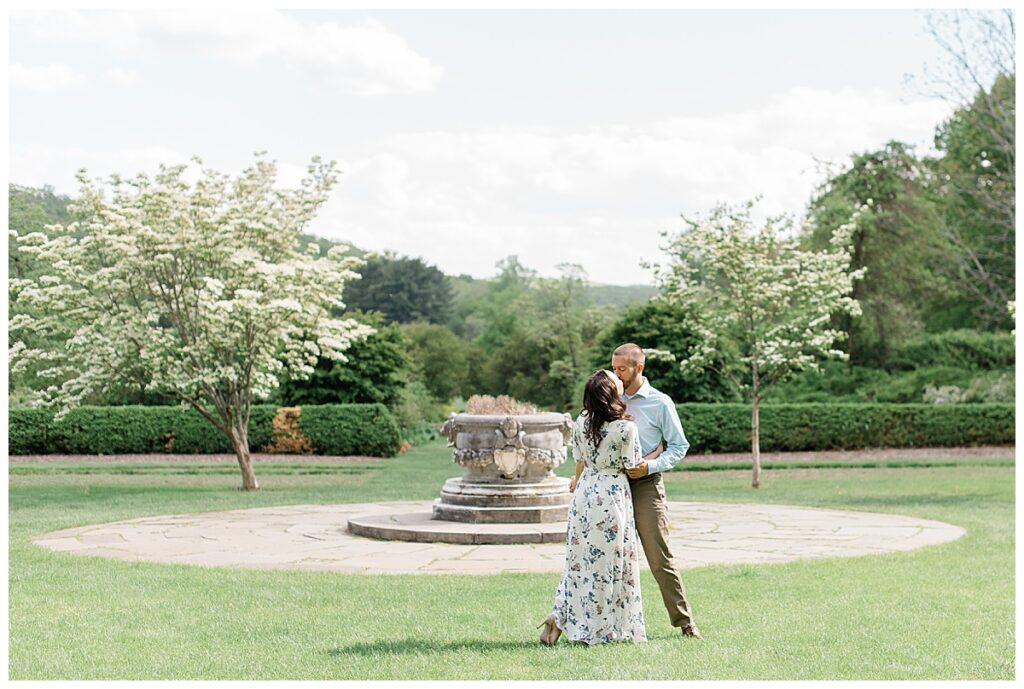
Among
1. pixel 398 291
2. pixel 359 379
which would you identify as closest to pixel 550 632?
pixel 359 379

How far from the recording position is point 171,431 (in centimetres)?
2517

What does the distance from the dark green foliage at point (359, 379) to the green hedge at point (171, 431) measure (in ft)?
6.26

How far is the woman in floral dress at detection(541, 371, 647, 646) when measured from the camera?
604cm

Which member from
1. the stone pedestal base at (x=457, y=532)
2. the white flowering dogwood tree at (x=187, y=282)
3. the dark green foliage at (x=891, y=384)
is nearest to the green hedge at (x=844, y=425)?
the dark green foliage at (x=891, y=384)

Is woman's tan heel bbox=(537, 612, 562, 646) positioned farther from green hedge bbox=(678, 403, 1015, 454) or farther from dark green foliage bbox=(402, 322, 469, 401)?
dark green foliage bbox=(402, 322, 469, 401)

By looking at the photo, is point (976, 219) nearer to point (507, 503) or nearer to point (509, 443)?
point (509, 443)

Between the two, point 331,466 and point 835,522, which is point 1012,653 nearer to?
point 835,522

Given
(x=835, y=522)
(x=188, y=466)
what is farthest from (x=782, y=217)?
(x=188, y=466)

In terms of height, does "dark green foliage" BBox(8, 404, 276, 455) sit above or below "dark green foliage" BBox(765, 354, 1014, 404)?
below

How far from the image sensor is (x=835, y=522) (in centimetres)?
1240

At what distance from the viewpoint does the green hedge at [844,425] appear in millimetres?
25578

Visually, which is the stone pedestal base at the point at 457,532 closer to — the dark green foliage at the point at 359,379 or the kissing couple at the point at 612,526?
the kissing couple at the point at 612,526

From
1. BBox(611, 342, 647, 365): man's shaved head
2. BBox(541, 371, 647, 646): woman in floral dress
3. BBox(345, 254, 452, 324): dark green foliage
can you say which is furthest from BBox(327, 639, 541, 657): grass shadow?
BBox(345, 254, 452, 324): dark green foliage

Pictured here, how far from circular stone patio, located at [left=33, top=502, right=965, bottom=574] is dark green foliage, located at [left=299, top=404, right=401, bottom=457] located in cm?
1204
